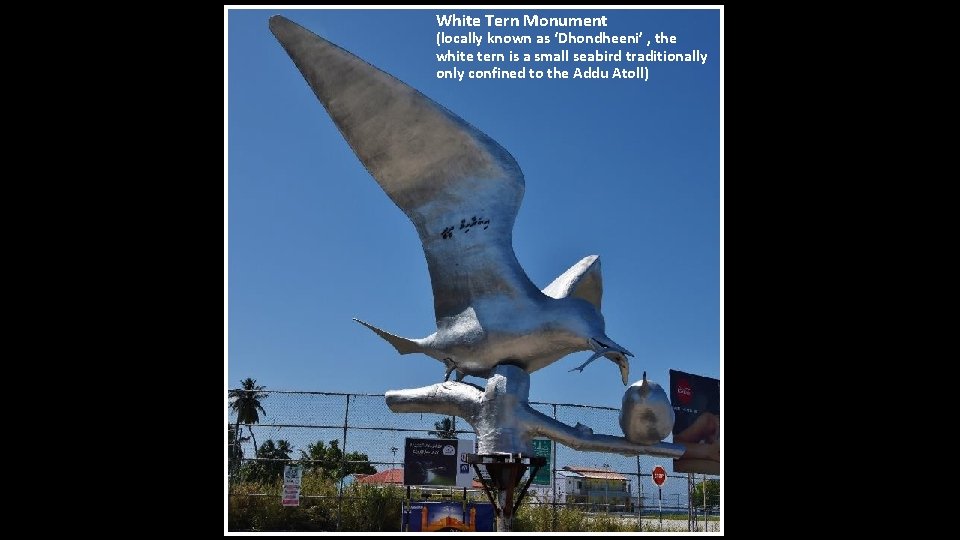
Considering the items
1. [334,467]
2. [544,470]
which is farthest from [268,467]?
[544,470]

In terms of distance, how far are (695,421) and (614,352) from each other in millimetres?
10927

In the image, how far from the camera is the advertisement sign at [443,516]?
45.0ft

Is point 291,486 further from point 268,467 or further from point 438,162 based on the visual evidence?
point 438,162

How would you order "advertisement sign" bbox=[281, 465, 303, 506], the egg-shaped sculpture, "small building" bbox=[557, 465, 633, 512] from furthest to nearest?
"small building" bbox=[557, 465, 633, 512] < "advertisement sign" bbox=[281, 465, 303, 506] < the egg-shaped sculpture

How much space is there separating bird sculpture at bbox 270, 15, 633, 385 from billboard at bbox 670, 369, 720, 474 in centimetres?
1005

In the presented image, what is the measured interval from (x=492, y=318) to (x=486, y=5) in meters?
3.67

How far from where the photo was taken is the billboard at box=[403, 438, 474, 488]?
1530cm

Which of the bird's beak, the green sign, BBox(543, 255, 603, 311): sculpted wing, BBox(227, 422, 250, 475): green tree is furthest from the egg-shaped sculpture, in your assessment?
BBox(227, 422, 250, 475): green tree

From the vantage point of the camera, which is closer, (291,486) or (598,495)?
(291,486)

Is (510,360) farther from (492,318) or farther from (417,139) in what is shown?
(417,139)

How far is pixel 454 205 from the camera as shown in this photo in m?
10.1

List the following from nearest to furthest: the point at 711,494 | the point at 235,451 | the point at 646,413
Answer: the point at 646,413, the point at 235,451, the point at 711,494

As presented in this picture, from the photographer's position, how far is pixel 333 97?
10117mm

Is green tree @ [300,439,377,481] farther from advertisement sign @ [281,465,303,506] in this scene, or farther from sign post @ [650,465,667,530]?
sign post @ [650,465,667,530]
